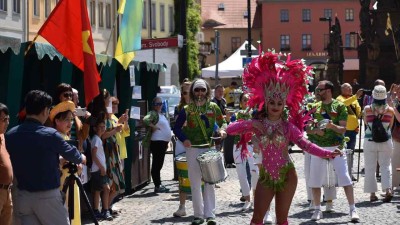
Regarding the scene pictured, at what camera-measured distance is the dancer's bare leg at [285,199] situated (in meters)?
9.91

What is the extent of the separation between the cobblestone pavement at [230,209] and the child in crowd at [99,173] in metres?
0.24

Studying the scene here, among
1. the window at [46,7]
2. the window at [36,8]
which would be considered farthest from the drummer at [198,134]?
the window at [46,7]

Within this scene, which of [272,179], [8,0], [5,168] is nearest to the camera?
[5,168]

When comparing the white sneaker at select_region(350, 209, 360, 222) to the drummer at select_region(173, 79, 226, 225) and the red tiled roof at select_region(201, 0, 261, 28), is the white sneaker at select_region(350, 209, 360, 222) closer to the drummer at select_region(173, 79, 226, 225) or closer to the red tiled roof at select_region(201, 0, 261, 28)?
the drummer at select_region(173, 79, 226, 225)

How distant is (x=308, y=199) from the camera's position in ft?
48.8

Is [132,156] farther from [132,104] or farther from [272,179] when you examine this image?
[272,179]

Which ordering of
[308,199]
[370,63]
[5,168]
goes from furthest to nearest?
[370,63] → [308,199] → [5,168]

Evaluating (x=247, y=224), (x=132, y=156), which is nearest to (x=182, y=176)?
(x=247, y=224)

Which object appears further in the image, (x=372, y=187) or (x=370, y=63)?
(x=370, y=63)

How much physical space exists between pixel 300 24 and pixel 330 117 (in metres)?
91.1

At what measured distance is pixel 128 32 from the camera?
48.2 feet

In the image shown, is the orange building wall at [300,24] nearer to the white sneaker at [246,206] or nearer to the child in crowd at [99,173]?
the white sneaker at [246,206]

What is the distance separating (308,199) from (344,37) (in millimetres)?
88437

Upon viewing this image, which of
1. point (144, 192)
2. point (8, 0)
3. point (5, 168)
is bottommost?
point (144, 192)
